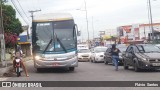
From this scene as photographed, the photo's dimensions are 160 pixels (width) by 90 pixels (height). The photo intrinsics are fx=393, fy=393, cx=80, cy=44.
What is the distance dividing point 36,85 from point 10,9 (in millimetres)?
38215

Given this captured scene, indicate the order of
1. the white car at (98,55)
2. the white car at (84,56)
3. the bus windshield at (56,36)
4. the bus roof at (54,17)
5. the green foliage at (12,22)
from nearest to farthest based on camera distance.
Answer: the bus windshield at (56,36) → the bus roof at (54,17) → the white car at (98,55) → the white car at (84,56) → the green foliage at (12,22)

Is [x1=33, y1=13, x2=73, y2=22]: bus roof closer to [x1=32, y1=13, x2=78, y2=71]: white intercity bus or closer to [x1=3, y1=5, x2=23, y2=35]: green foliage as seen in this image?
[x1=32, y1=13, x2=78, y2=71]: white intercity bus

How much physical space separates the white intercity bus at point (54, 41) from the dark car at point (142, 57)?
10.9ft

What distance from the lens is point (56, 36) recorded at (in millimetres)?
22484

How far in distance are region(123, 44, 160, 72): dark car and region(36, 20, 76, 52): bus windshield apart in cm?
349

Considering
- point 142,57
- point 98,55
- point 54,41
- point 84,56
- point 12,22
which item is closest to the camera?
point 142,57

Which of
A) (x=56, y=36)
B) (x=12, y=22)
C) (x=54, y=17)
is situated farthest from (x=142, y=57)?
(x=12, y=22)

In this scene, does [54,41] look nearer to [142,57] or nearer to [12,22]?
[142,57]

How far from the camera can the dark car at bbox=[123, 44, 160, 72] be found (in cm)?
2098

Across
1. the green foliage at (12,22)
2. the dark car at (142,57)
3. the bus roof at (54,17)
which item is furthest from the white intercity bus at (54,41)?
the green foliage at (12,22)

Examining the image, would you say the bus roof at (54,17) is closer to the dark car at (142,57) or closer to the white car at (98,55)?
the dark car at (142,57)

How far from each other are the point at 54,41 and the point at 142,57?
16.5ft

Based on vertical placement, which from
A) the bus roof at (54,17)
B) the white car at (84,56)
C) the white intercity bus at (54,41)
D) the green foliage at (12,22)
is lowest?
the white car at (84,56)

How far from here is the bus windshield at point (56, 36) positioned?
22.3 metres
